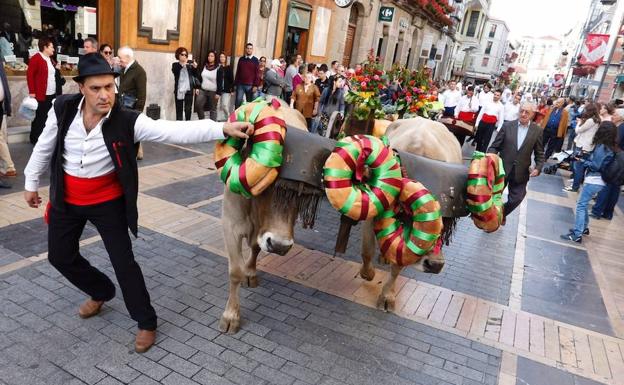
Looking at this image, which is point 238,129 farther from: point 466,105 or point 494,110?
point 466,105

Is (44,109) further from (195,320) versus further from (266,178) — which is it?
(266,178)

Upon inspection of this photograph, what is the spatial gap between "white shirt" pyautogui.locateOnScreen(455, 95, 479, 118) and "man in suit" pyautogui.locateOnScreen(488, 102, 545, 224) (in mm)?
9169

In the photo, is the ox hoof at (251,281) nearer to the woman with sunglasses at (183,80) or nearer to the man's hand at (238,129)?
the man's hand at (238,129)

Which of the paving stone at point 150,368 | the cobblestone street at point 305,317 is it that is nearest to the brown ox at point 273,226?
the cobblestone street at point 305,317

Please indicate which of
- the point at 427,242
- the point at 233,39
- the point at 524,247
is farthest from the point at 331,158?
the point at 233,39

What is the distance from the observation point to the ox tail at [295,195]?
10.4 ft

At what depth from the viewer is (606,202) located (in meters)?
9.24

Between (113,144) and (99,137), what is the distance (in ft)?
0.40

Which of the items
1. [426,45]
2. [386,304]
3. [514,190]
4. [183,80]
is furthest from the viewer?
[426,45]

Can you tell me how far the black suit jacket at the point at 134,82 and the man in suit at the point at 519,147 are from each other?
573 cm

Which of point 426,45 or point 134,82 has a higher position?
point 426,45

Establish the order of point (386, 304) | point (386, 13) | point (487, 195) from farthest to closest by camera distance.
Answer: point (386, 13), point (386, 304), point (487, 195)

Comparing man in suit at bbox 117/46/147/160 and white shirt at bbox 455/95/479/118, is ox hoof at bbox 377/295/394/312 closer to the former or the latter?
man in suit at bbox 117/46/147/160

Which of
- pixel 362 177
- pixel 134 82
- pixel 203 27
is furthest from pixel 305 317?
pixel 203 27
